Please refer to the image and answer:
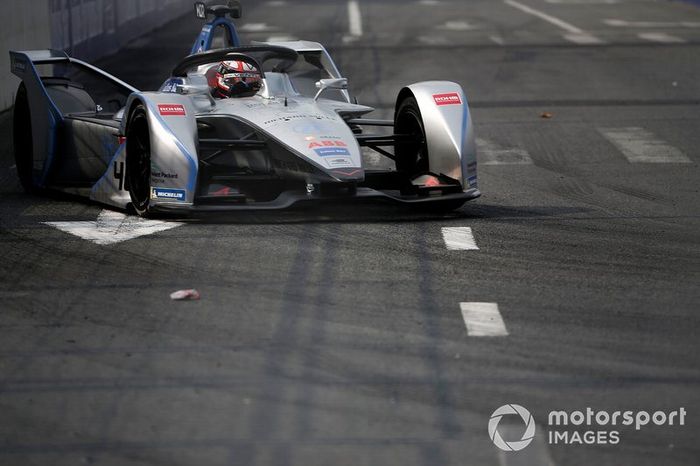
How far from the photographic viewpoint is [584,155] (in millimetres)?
14047

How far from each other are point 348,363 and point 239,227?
3.53m

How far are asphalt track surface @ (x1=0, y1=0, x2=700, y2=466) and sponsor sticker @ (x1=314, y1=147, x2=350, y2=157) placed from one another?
1.82 ft

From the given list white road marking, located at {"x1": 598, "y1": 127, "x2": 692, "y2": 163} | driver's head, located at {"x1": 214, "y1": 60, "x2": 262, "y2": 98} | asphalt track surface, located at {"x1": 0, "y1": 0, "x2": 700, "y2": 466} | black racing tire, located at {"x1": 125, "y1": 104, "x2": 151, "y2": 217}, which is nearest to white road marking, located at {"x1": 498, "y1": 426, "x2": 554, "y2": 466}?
asphalt track surface, located at {"x1": 0, "y1": 0, "x2": 700, "y2": 466}

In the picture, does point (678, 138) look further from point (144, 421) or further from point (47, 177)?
point (144, 421)

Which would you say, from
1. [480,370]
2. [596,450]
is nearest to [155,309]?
[480,370]

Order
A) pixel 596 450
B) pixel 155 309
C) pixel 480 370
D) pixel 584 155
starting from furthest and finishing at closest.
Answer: pixel 584 155
pixel 155 309
pixel 480 370
pixel 596 450

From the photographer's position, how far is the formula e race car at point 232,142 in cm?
983

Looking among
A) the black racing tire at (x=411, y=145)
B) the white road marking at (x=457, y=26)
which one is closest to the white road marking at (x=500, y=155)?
the black racing tire at (x=411, y=145)

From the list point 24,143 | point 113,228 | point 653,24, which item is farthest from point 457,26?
point 113,228

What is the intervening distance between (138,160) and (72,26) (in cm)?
1292

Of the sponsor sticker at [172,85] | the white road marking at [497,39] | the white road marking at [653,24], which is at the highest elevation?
the sponsor sticker at [172,85]

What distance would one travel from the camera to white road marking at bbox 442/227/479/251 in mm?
9305

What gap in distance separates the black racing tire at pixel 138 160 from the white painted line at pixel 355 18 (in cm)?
1924

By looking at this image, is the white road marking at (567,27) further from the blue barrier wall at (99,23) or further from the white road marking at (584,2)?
the blue barrier wall at (99,23)
